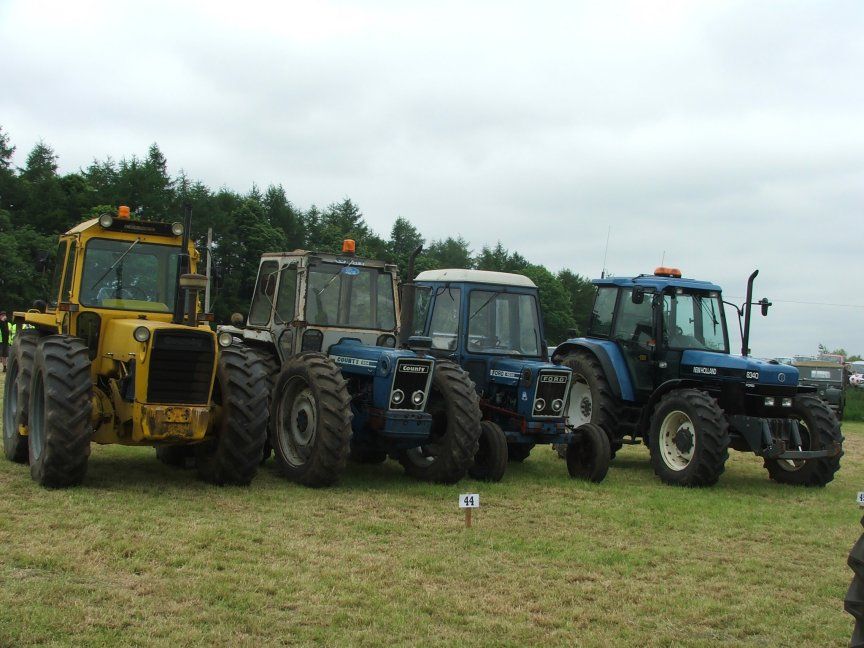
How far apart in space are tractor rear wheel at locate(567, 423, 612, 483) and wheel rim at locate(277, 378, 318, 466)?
3.18 meters

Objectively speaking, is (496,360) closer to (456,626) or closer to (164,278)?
(164,278)

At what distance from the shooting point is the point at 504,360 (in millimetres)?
11422

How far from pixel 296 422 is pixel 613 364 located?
4.48 metres

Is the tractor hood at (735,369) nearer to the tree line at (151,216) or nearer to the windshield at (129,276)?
the windshield at (129,276)

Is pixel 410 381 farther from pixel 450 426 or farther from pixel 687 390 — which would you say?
pixel 687 390

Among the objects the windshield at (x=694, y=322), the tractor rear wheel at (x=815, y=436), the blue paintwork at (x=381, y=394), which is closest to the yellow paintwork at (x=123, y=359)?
the blue paintwork at (x=381, y=394)

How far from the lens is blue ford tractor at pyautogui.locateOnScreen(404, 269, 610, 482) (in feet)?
35.7

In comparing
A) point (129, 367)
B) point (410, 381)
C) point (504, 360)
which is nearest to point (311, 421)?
point (410, 381)

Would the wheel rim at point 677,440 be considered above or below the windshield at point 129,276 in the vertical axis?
below

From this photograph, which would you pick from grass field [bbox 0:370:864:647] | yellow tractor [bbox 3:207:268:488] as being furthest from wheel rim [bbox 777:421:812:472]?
yellow tractor [bbox 3:207:268:488]

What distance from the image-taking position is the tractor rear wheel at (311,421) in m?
9.30

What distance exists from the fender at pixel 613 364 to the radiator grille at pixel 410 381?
11.7ft

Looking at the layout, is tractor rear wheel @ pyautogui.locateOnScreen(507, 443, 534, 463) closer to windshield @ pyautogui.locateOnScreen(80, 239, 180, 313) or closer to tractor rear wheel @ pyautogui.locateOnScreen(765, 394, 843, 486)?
tractor rear wheel @ pyautogui.locateOnScreen(765, 394, 843, 486)

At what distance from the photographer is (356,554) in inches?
273
